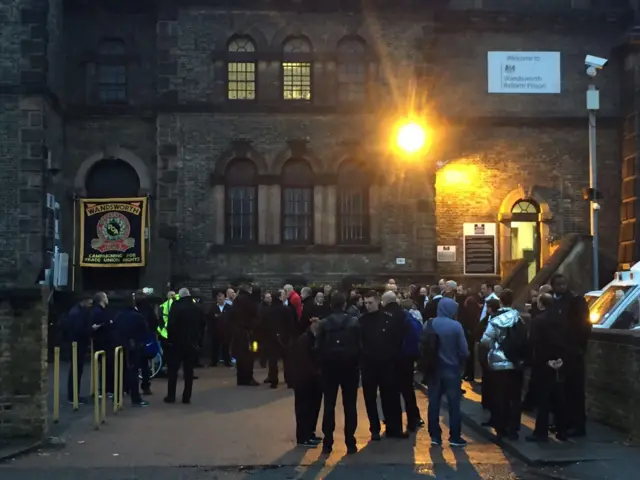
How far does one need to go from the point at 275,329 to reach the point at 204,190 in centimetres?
948

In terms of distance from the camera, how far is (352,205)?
25828 millimetres

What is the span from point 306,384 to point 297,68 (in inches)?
629

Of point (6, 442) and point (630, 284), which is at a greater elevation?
point (630, 284)

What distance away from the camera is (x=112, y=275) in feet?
84.8

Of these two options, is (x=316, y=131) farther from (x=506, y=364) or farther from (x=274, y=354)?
(x=506, y=364)

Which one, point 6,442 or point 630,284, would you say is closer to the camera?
point 6,442

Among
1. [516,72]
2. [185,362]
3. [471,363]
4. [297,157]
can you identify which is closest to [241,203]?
[297,157]

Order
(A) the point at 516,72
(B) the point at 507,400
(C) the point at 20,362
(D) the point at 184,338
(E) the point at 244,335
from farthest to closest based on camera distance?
(A) the point at 516,72
(E) the point at 244,335
(D) the point at 184,338
(B) the point at 507,400
(C) the point at 20,362

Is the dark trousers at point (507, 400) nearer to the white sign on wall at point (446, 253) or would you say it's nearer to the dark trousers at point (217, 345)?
the dark trousers at point (217, 345)

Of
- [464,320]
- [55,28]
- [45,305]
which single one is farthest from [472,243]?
[45,305]

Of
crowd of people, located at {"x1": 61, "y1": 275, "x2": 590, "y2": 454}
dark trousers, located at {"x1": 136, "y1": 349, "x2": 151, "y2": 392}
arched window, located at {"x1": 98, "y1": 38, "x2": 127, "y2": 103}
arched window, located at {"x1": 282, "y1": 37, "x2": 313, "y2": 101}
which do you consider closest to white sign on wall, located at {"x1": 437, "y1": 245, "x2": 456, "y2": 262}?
arched window, located at {"x1": 282, "y1": 37, "x2": 313, "y2": 101}

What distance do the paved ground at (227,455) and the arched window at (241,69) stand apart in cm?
1359

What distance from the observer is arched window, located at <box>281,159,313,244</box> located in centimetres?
2570

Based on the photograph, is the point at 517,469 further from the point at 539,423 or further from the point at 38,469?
the point at 38,469
